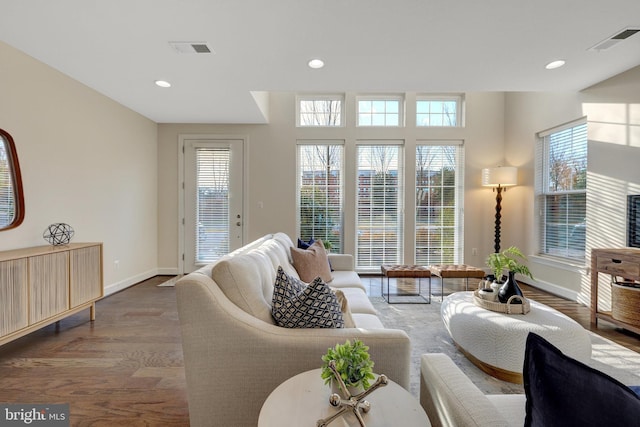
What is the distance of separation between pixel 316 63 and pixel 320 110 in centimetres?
214

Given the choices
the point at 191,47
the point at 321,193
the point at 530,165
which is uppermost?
the point at 191,47

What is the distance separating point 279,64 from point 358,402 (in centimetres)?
277

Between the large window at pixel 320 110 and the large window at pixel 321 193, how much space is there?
421 millimetres

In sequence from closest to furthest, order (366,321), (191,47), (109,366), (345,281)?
1. (366,321)
2. (109,366)
3. (191,47)
4. (345,281)

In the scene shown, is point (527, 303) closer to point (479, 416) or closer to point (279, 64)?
point (479, 416)

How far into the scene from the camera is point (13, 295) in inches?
81.4

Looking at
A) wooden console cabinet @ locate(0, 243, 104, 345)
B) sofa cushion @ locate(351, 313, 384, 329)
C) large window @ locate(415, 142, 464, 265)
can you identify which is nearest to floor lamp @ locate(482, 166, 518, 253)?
large window @ locate(415, 142, 464, 265)

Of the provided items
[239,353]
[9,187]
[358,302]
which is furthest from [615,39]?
[9,187]

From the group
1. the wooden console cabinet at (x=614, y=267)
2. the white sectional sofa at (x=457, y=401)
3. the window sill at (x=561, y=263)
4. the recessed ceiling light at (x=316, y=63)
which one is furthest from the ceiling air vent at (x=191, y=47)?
the window sill at (x=561, y=263)

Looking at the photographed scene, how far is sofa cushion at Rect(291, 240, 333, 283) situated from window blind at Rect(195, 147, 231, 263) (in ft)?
8.21

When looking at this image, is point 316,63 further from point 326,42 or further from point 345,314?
point 345,314

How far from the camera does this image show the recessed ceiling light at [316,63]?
8.75 feet

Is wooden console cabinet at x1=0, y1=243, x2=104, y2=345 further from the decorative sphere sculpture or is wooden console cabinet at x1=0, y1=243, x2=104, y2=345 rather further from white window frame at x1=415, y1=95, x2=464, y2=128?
white window frame at x1=415, y1=95, x2=464, y2=128

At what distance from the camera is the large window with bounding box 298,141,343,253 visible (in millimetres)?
4816
